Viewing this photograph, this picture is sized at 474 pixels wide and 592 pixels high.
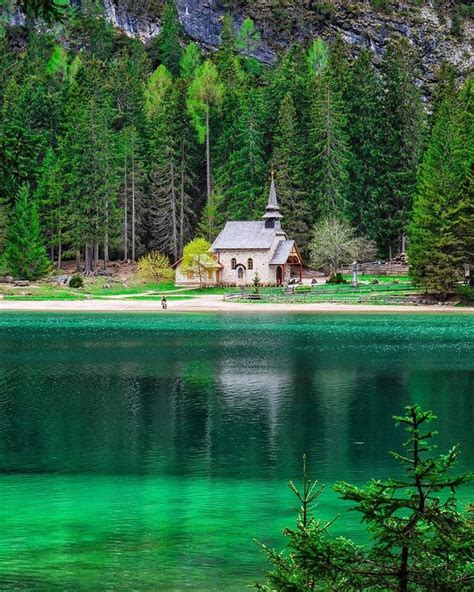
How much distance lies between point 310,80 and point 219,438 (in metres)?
84.9

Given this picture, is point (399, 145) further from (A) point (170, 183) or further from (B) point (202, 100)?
(A) point (170, 183)

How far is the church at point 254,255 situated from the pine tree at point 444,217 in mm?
16834

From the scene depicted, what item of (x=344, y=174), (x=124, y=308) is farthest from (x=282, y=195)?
(x=124, y=308)

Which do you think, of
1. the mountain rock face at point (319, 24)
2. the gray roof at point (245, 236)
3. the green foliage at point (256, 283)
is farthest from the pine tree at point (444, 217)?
the mountain rock face at point (319, 24)

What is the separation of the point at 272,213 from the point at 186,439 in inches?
2560

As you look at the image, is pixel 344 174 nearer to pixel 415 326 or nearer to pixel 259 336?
pixel 415 326

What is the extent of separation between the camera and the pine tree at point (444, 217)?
6625 centimetres

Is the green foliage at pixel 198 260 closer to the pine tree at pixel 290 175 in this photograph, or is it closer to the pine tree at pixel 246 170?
the pine tree at pixel 246 170

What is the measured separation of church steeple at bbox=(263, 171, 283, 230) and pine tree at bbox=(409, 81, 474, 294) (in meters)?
17.7

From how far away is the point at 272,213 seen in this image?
85.1 metres

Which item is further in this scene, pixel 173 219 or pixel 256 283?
pixel 173 219

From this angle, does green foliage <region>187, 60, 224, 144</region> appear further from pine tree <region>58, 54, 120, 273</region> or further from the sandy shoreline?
the sandy shoreline

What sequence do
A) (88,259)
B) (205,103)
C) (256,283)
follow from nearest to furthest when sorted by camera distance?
(256,283) → (88,259) → (205,103)

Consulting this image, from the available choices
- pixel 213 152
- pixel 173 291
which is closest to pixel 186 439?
pixel 173 291
